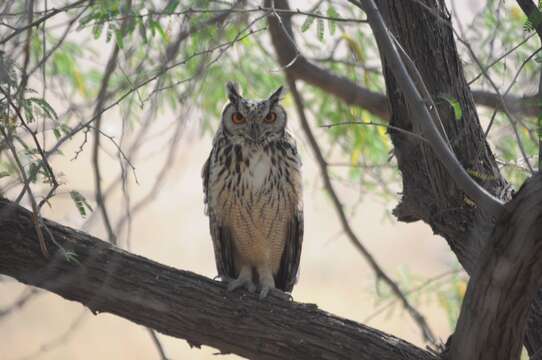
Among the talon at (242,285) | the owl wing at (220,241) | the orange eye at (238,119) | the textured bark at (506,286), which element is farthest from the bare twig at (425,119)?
the owl wing at (220,241)

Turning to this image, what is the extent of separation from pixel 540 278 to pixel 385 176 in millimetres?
2542

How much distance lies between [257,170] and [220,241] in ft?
1.33

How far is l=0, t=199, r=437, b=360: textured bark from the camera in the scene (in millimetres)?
2404

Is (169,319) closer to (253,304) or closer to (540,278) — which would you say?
(253,304)

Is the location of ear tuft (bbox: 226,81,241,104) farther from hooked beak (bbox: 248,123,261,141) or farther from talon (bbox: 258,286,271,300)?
talon (bbox: 258,286,271,300)

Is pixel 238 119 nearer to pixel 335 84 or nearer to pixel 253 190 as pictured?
pixel 253 190

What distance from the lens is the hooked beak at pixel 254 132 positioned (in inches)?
129

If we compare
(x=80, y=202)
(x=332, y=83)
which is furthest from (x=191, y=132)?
(x=332, y=83)

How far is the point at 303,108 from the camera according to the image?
13.6ft

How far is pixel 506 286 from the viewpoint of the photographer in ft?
6.65

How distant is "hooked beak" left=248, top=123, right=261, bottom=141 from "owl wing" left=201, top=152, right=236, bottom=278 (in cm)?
24

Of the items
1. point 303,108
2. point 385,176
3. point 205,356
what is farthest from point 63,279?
point 205,356

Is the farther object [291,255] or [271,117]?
[291,255]

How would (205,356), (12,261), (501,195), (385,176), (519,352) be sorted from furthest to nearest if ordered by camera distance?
(205,356), (385,176), (501,195), (12,261), (519,352)
